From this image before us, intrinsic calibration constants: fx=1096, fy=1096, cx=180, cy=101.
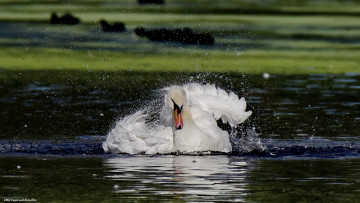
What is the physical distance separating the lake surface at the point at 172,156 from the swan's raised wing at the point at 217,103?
0.45m

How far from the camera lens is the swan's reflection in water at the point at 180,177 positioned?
11445 mm

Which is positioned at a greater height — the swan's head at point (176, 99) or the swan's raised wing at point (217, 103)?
the swan's head at point (176, 99)

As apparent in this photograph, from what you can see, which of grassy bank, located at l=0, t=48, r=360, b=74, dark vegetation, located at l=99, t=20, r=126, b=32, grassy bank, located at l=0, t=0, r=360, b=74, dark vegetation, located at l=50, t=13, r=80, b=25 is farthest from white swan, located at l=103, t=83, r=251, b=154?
dark vegetation, located at l=50, t=13, r=80, b=25

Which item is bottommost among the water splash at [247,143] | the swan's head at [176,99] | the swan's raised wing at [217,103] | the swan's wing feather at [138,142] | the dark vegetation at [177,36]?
the dark vegetation at [177,36]

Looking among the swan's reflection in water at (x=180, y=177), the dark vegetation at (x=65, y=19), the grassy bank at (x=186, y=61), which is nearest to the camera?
the swan's reflection in water at (x=180, y=177)

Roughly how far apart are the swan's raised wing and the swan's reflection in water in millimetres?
2020

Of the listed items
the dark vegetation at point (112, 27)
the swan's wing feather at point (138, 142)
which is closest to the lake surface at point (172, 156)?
the swan's wing feather at point (138, 142)

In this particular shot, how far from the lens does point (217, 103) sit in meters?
16.6

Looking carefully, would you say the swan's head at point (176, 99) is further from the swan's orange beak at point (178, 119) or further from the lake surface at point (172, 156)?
the lake surface at point (172, 156)

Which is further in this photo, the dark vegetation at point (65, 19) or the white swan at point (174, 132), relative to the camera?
the dark vegetation at point (65, 19)

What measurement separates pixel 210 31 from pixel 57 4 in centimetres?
1335

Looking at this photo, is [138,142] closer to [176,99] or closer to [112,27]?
[176,99]

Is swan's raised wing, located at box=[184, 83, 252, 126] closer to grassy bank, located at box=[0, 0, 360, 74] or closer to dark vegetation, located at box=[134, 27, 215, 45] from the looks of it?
grassy bank, located at box=[0, 0, 360, 74]

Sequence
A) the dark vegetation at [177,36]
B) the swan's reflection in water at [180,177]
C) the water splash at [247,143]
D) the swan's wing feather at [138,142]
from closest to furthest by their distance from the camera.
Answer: the swan's reflection in water at [180,177]
the swan's wing feather at [138,142]
the water splash at [247,143]
the dark vegetation at [177,36]
